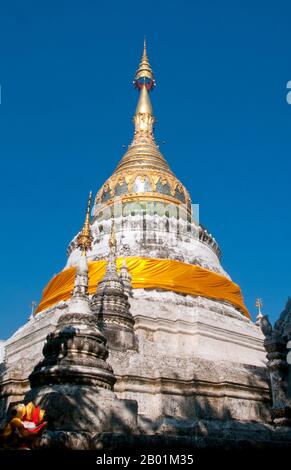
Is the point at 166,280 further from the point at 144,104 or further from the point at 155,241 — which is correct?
the point at 144,104

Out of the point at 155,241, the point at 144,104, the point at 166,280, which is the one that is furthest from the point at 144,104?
the point at 166,280

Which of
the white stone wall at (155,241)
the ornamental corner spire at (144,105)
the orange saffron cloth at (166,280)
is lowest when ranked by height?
the orange saffron cloth at (166,280)

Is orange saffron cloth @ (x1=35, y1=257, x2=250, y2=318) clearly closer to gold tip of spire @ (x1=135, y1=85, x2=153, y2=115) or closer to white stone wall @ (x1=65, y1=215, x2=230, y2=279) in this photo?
white stone wall @ (x1=65, y1=215, x2=230, y2=279)

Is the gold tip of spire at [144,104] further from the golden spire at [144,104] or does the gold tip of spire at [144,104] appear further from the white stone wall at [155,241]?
the white stone wall at [155,241]

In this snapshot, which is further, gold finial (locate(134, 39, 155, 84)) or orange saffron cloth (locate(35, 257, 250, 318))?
gold finial (locate(134, 39, 155, 84))

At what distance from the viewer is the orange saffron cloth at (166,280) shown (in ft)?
64.3

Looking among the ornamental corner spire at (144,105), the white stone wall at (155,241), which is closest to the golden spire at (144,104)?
the ornamental corner spire at (144,105)

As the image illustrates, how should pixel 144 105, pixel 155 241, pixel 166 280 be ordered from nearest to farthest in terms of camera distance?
pixel 166 280, pixel 155 241, pixel 144 105

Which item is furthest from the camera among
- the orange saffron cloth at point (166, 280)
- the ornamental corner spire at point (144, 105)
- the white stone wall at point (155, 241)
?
the ornamental corner spire at point (144, 105)

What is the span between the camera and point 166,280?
19719mm

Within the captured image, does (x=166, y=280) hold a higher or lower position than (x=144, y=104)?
lower

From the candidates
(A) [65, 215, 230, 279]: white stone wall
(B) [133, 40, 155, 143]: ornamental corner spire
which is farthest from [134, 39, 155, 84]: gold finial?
(A) [65, 215, 230, 279]: white stone wall

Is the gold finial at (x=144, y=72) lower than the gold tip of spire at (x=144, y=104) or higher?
higher

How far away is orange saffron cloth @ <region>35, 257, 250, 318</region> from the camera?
1961 centimetres
